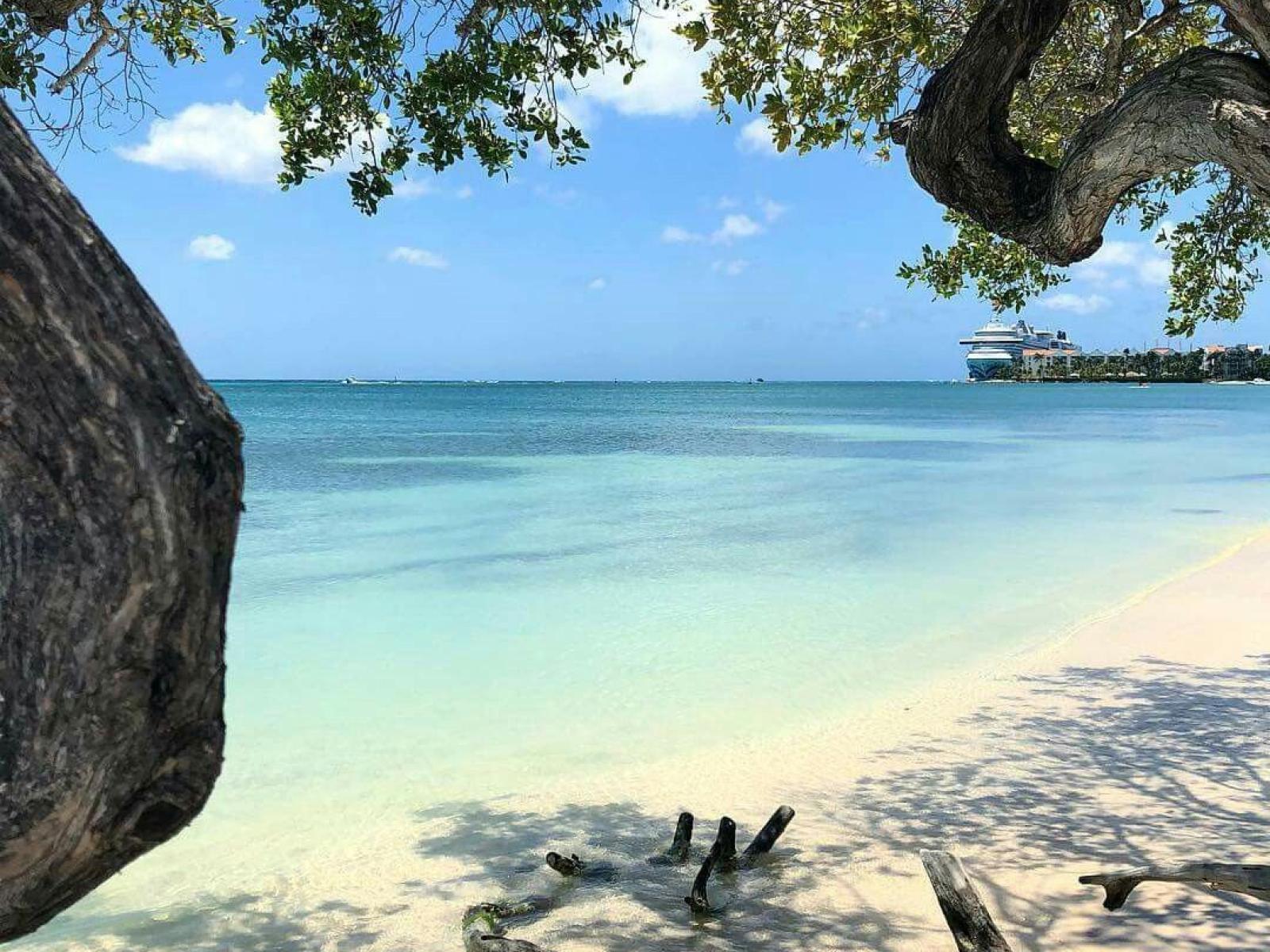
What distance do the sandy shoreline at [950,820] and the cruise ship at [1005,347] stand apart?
13158 centimetres

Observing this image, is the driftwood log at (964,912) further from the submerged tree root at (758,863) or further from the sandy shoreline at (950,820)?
the sandy shoreline at (950,820)

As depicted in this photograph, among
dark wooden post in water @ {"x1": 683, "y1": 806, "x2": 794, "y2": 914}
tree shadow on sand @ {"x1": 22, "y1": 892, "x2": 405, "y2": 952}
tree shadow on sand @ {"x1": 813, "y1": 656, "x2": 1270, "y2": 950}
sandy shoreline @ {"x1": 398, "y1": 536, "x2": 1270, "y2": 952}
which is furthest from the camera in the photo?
dark wooden post in water @ {"x1": 683, "y1": 806, "x2": 794, "y2": 914}

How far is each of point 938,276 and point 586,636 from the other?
17.2ft

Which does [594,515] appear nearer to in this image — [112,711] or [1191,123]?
[1191,123]

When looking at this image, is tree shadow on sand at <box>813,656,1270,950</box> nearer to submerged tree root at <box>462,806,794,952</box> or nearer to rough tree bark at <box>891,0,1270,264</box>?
submerged tree root at <box>462,806,794,952</box>

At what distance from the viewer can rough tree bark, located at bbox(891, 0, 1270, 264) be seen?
9.34ft

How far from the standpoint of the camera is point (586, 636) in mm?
10625

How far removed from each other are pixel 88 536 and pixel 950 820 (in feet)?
16.5

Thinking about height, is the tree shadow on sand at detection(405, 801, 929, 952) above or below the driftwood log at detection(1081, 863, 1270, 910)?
below

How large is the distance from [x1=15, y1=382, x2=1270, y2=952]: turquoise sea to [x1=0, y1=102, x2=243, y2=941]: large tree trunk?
3551mm

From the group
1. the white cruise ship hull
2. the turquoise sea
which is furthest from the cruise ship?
the turquoise sea

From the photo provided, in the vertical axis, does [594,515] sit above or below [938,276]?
below

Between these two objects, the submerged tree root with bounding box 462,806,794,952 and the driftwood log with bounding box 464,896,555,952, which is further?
the submerged tree root with bounding box 462,806,794,952

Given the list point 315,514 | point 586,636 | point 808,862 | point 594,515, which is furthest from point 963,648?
point 315,514
